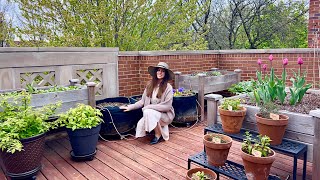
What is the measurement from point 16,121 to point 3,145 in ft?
0.85

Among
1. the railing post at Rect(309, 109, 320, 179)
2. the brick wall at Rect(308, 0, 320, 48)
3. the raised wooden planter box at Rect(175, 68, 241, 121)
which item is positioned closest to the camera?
the railing post at Rect(309, 109, 320, 179)

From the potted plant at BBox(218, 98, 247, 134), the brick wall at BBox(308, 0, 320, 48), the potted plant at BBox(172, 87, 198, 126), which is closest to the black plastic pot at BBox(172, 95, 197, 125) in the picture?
the potted plant at BBox(172, 87, 198, 126)

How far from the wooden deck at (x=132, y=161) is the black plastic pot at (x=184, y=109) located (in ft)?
1.62

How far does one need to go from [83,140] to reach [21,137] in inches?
25.2

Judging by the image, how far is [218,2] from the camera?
11.7 m

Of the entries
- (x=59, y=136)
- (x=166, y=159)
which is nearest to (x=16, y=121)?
(x=59, y=136)

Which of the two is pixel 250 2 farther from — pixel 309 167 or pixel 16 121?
pixel 16 121

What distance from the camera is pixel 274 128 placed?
221cm

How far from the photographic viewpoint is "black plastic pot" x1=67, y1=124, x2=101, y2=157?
2918 mm

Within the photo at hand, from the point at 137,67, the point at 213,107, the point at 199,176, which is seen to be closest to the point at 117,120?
the point at 137,67

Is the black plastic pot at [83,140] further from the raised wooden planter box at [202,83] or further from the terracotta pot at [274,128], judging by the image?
the raised wooden planter box at [202,83]

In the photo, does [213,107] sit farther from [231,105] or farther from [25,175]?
[25,175]

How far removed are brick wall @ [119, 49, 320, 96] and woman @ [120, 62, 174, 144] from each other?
2.40 feet

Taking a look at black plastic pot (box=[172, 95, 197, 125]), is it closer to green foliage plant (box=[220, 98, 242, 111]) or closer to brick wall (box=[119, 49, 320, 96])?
brick wall (box=[119, 49, 320, 96])
